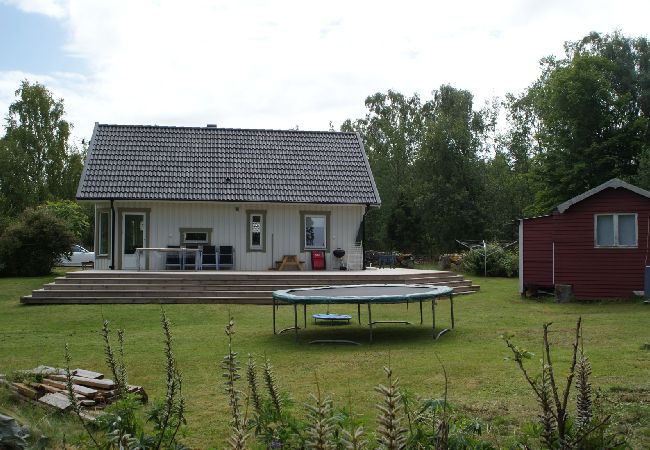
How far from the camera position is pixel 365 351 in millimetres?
11391

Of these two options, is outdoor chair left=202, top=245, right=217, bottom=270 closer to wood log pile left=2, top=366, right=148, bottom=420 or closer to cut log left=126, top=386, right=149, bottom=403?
wood log pile left=2, top=366, right=148, bottom=420

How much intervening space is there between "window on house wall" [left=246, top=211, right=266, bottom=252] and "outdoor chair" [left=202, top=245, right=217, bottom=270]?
138 cm

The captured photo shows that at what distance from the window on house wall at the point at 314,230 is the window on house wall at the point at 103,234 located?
7.02m

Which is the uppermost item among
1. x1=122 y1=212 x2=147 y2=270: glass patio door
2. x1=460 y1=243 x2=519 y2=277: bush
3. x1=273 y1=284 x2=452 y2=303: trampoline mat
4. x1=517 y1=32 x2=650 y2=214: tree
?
x1=517 y1=32 x2=650 y2=214: tree

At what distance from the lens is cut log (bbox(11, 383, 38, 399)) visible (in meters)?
7.27

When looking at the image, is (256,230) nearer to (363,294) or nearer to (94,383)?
(363,294)

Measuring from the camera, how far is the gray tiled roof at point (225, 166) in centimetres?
2548

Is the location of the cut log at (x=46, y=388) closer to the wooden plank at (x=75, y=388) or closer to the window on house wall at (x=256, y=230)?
the wooden plank at (x=75, y=388)

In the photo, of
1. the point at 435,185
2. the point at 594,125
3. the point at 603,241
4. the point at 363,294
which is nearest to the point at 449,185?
the point at 435,185

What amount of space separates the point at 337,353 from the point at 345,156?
60.4 ft

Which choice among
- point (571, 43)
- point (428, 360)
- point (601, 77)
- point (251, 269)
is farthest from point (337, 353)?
point (571, 43)

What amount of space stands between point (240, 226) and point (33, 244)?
836cm

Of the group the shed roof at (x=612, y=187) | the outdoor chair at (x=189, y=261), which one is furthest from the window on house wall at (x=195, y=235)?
the shed roof at (x=612, y=187)

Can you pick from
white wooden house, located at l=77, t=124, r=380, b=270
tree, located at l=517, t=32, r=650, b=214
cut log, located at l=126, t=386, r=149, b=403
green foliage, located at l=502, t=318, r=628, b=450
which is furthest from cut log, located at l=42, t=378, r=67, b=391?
tree, located at l=517, t=32, r=650, b=214
